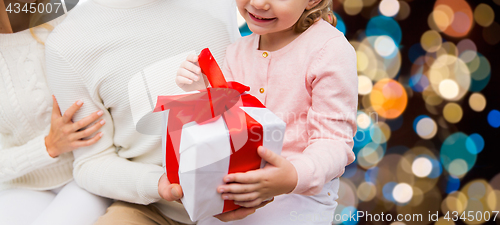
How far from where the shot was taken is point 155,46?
753mm

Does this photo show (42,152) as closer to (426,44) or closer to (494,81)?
(426,44)

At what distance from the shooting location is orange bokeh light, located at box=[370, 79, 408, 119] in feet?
4.50

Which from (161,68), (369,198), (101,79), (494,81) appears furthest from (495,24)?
(101,79)

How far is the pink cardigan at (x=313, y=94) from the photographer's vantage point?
0.56 metres

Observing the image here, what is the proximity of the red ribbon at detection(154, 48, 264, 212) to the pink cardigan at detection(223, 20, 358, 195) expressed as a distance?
0.29ft

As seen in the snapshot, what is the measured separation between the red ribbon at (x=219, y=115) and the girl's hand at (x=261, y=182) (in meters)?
0.01

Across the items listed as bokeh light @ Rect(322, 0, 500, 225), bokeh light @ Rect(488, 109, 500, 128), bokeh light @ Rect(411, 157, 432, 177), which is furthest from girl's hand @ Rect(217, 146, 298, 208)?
A: bokeh light @ Rect(488, 109, 500, 128)

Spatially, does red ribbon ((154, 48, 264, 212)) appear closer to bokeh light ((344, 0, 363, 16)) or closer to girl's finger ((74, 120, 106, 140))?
girl's finger ((74, 120, 106, 140))

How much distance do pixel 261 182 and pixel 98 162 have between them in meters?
0.42

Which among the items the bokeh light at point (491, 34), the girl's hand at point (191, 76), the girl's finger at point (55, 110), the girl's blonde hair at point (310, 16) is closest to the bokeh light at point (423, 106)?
the bokeh light at point (491, 34)

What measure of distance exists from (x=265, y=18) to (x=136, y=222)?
1.53 feet

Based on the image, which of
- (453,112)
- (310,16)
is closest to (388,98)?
(453,112)

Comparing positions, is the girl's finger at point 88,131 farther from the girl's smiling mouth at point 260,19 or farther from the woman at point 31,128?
the girl's smiling mouth at point 260,19

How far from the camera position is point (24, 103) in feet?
2.65
